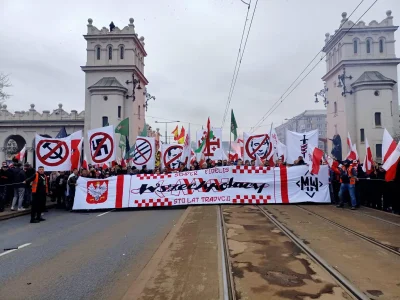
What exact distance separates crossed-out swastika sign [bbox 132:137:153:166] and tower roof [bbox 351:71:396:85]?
37656mm

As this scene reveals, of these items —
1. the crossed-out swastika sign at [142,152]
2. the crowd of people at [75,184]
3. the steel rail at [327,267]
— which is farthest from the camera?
the crossed-out swastika sign at [142,152]

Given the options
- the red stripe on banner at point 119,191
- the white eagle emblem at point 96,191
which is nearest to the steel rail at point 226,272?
the red stripe on banner at point 119,191

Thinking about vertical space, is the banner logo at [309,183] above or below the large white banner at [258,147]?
below

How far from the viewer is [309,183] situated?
15.0m

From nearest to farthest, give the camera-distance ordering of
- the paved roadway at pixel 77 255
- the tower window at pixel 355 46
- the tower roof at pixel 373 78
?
the paved roadway at pixel 77 255
the tower roof at pixel 373 78
the tower window at pixel 355 46

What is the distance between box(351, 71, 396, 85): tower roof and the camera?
45469mm

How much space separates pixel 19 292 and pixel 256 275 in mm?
3417

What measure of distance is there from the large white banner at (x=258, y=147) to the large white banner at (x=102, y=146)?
22.6 feet

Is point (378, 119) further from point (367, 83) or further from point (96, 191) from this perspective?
point (96, 191)

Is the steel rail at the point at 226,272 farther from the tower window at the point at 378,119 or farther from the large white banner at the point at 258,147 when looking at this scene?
the tower window at the point at 378,119

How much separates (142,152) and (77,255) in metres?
10.9

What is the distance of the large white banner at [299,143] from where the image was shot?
16.1 metres

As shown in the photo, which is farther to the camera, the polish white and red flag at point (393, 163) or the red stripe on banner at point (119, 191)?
the red stripe on banner at point (119, 191)

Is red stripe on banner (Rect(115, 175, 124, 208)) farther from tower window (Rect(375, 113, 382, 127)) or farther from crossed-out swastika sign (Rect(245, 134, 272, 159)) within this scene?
tower window (Rect(375, 113, 382, 127))
